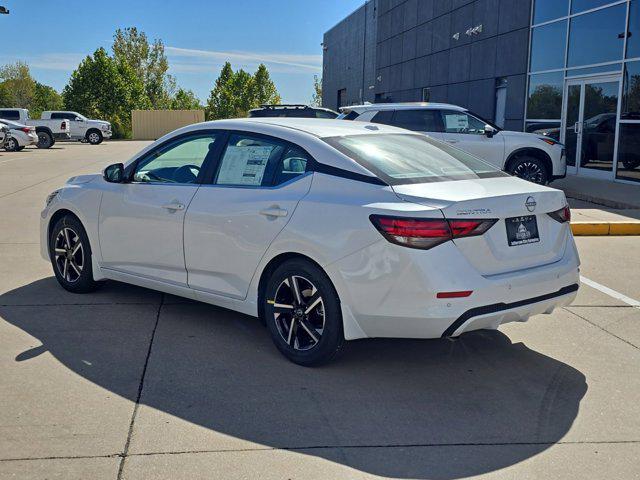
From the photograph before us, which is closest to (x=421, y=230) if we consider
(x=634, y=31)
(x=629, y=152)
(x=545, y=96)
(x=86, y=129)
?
(x=629, y=152)

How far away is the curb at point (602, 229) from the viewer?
10.0 meters

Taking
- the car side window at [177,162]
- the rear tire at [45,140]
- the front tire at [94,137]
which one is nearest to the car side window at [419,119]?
the car side window at [177,162]

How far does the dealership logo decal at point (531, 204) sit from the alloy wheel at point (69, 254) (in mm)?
3757

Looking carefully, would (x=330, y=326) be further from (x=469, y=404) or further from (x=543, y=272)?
(x=543, y=272)

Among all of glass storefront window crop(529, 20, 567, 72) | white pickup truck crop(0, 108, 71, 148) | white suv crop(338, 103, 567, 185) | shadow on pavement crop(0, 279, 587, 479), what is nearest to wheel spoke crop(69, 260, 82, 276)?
shadow on pavement crop(0, 279, 587, 479)

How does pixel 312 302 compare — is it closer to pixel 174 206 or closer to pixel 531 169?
pixel 174 206

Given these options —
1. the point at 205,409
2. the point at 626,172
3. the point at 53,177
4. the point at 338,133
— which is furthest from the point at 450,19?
the point at 205,409

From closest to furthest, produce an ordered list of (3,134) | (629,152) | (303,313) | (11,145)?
1. (303,313)
2. (629,152)
3. (3,134)
4. (11,145)

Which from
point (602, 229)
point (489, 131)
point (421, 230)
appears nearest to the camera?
point (421, 230)

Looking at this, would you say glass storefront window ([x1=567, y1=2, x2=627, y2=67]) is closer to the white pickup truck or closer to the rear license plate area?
the rear license plate area

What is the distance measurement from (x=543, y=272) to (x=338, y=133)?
1.68 meters

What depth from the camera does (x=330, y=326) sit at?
4.53m

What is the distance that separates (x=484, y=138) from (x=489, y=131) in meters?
0.18

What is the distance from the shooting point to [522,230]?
4555 millimetres
